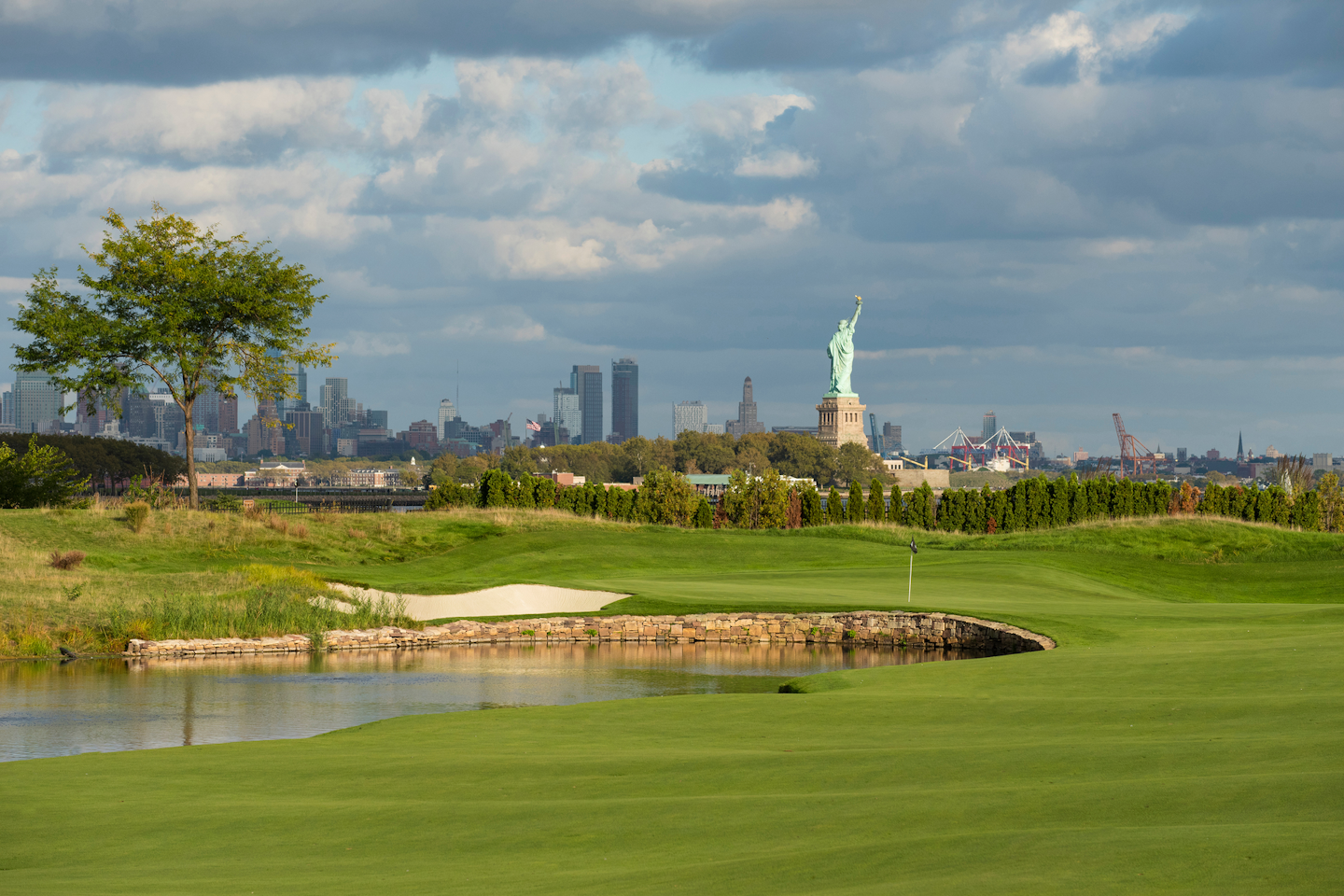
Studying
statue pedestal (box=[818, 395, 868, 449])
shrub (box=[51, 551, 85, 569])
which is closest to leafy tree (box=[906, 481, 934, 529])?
shrub (box=[51, 551, 85, 569])

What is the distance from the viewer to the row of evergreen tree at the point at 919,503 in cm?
5656

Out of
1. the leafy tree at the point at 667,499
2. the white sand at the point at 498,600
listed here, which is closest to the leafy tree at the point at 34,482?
the white sand at the point at 498,600

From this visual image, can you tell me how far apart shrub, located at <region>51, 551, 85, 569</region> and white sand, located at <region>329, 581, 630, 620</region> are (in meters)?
6.70

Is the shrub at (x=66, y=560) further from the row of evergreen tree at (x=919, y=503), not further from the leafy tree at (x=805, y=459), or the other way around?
the leafy tree at (x=805, y=459)

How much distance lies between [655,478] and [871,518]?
10667 millimetres

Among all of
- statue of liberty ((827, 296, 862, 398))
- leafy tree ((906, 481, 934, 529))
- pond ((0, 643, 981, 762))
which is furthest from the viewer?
statue of liberty ((827, 296, 862, 398))

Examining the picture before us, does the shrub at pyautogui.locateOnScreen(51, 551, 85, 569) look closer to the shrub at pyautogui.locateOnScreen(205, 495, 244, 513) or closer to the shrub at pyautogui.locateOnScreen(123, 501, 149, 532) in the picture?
the shrub at pyautogui.locateOnScreen(123, 501, 149, 532)

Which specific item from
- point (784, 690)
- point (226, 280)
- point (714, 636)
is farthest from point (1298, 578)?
point (226, 280)

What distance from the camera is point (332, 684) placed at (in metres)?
20.4

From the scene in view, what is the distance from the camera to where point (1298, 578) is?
3569 centimetres

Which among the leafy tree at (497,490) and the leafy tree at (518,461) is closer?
the leafy tree at (497,490)

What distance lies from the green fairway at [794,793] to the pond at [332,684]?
2.65 meters

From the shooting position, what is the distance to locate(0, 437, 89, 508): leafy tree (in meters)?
41.2

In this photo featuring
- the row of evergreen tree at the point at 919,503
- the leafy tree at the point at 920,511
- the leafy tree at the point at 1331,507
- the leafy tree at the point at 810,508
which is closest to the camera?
the row of evergreen tree at the point at 919,503
